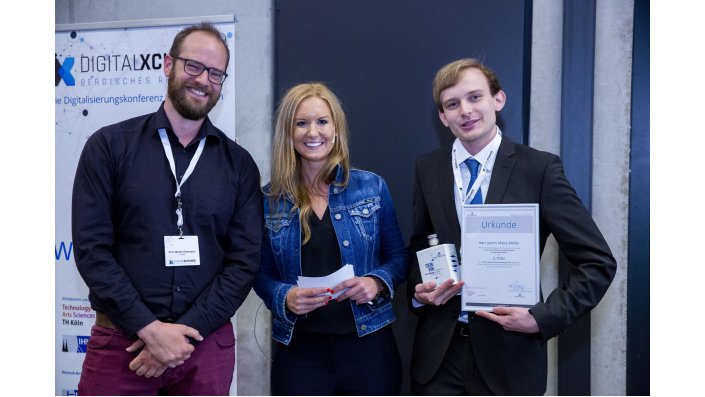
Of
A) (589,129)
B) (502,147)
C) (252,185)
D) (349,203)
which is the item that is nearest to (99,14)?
(252,185)

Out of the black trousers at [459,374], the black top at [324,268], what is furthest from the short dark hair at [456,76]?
the black trousers at [459,374]

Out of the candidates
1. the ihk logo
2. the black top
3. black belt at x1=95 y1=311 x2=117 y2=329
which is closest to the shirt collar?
the black top

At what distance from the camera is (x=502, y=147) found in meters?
2.06

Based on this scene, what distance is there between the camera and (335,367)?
2.11 m

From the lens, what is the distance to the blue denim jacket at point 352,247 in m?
2.19

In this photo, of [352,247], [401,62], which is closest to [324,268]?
[352,247]

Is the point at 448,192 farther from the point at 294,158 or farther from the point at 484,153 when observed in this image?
the point at 294,158

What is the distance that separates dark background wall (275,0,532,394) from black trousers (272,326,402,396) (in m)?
0.89

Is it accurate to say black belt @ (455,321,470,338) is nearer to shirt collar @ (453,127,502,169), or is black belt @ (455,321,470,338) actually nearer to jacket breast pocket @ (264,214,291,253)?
shirt collar @ (453,127,502,169)

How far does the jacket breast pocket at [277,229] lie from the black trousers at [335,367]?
38 centimetres

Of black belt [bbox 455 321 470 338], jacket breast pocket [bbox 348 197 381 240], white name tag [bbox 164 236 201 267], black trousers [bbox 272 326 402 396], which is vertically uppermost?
jacket breast pocket [bbox 348 197 381 240]

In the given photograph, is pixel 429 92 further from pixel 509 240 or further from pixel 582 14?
pixel 509 240

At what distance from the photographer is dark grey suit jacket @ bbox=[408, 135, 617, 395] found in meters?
1.92

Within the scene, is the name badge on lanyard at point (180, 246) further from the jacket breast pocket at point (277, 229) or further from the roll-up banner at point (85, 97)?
the roll-up banner at point (85, 97)
